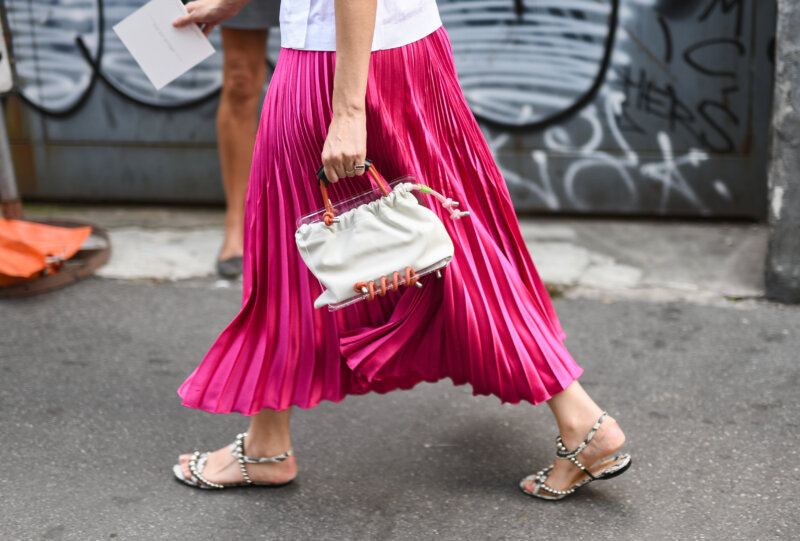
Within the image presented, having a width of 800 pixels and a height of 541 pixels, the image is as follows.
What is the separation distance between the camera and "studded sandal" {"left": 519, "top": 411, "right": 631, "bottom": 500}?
1.97 metres

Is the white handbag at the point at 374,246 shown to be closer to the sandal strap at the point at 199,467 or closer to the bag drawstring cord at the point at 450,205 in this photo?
the bag drawstring cord at the point at 450,205

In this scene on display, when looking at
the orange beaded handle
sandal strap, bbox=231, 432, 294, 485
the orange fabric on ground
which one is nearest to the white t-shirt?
the orange beaded handle

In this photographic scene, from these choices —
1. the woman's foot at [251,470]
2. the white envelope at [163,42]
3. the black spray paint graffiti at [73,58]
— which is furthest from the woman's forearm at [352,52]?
the black spray paint graffiti at [73,58]

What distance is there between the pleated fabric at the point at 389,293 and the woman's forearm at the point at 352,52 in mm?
111

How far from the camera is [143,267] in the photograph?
361cm

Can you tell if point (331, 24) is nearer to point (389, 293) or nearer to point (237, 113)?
point (389, 293)

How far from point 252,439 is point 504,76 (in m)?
2.34

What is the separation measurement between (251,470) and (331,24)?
107 centimetres

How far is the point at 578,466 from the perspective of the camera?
1.99m

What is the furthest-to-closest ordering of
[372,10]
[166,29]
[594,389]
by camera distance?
[594,389] → [166,29] → [372,10]

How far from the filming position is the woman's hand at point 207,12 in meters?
2.03

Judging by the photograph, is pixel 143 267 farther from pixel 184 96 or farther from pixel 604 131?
pixel 604 131

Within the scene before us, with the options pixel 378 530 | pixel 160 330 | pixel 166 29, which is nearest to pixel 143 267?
pixel 160 330

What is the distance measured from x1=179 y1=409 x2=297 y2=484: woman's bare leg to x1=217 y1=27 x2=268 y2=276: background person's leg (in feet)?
4.68
